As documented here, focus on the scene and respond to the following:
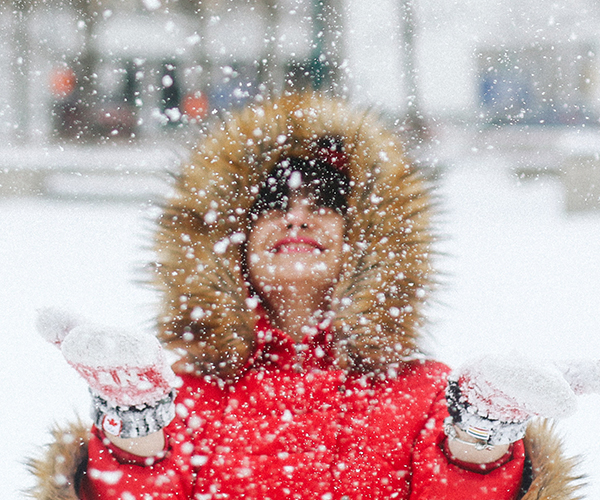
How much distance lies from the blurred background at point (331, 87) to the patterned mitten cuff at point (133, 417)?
0.51 meters

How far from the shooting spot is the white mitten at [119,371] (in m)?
0.39

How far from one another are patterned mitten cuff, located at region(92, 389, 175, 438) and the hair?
0.25m

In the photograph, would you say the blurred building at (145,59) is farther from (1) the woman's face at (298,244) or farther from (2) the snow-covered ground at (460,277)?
(1) the woman's face at (298,244)

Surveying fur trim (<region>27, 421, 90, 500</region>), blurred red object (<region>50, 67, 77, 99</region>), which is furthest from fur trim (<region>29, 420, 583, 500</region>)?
blurred red object (<region>50, 67, 77, 99</region>)

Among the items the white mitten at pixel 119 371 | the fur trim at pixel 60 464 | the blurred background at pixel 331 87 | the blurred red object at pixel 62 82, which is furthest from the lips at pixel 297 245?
the blurred red object at pixel 62 82

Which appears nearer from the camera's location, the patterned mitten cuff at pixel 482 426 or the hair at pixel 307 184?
the patterned mitten cuff at pixel 482 426

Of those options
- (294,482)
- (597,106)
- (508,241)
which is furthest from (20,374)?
(597,106)

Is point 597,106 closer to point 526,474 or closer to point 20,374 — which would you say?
point 526,474

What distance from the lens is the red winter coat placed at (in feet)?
1.76

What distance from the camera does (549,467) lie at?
1.72ft

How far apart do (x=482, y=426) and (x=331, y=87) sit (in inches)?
27.1

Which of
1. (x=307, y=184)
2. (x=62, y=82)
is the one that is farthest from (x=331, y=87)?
(x=62, y=82)

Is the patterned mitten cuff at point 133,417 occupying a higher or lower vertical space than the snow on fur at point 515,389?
lower

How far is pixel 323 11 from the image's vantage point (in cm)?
106
